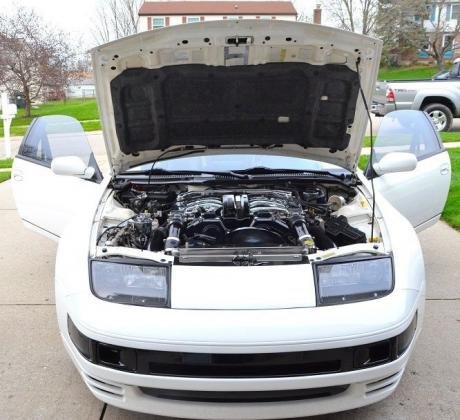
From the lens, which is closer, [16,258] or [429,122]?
[429,122]

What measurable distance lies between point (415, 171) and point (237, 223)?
76.2 inches

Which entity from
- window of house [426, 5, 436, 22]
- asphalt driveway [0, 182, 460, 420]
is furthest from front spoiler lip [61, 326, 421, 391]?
window of house [426, 5, 436, 22]

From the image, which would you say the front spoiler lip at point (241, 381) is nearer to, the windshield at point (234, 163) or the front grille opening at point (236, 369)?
the front grille opening at point (236, 369)

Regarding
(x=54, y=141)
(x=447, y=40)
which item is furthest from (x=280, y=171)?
(x=447, y=40)

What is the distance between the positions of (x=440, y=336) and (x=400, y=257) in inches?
45.1

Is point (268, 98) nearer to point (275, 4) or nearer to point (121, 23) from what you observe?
point (121, 23)

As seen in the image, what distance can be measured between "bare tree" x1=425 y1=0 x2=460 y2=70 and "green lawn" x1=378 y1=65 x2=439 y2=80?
1.18m

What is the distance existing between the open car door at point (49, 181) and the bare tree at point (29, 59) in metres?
20.8

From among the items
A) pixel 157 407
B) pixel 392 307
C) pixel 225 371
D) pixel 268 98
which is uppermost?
pixel 268 98

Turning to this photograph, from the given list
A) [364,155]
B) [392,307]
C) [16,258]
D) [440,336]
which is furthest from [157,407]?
[364,155]

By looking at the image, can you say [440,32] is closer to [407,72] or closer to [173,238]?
[407,72]

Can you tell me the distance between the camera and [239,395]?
2211 millimetres

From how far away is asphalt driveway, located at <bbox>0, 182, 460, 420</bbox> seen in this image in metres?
2.67

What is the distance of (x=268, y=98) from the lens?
3590 millimetres
